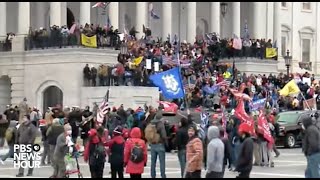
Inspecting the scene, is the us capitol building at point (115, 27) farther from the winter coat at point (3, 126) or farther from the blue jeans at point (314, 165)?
the blue jeans at point (314, 165)

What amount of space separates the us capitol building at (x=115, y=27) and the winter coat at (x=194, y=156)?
74.0ft

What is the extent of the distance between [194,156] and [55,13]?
32413mm

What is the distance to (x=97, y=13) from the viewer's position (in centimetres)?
5506

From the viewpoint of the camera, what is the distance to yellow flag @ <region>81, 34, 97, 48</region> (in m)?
42.7

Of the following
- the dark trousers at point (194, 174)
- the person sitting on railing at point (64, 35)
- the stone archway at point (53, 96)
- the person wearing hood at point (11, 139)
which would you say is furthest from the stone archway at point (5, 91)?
the dark trousers at point (194, 174)

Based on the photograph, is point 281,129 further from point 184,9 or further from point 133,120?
point 184,9

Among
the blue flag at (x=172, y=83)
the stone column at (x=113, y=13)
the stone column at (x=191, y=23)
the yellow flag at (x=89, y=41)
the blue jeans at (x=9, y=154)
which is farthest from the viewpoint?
the stone column at (x=191, y=23)

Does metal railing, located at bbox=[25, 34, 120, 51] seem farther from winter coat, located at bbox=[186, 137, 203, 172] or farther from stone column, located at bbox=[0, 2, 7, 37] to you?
winter coat, located at bbox=[186, 137, 203, 172]

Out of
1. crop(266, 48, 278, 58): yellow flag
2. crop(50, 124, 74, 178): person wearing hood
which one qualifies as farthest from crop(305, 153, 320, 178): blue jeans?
crop(266, 48, 278, 58): yellow flag

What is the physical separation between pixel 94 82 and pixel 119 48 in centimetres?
260

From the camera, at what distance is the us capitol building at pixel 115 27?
43.1m

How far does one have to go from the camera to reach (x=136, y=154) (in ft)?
62.5

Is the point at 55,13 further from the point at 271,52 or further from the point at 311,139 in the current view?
the point at 311,139

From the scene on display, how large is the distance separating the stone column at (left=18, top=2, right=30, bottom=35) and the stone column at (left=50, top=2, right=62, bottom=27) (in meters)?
1.22
